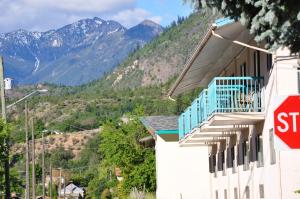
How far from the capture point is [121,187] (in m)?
68.3

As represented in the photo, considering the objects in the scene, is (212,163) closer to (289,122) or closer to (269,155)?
(269,155)

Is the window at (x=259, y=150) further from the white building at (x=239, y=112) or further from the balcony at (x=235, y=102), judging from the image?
the balcony at (x=235, y=102)

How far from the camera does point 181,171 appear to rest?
154 feet

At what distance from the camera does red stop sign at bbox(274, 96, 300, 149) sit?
357 inches

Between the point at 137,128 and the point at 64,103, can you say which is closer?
the point at 137,128

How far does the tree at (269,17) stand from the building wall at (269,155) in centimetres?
929

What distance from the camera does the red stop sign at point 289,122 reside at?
357 inches

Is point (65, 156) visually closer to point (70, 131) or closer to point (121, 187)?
point (70, 131)

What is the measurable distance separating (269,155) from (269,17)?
53.7ft

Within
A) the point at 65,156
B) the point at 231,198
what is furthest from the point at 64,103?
the point at 231,198

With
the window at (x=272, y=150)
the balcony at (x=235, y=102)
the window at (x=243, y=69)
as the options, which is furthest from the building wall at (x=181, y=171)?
the window at (x=272, y=150)

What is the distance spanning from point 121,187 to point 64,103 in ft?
420

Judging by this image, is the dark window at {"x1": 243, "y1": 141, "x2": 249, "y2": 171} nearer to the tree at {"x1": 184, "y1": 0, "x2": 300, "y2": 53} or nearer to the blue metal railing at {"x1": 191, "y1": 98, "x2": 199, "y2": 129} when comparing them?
the blue metal railing at {"x1": 191, "y1": 98, "x2": 199, "y2": 129}

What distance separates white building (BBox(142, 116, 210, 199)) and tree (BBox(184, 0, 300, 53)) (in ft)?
109
